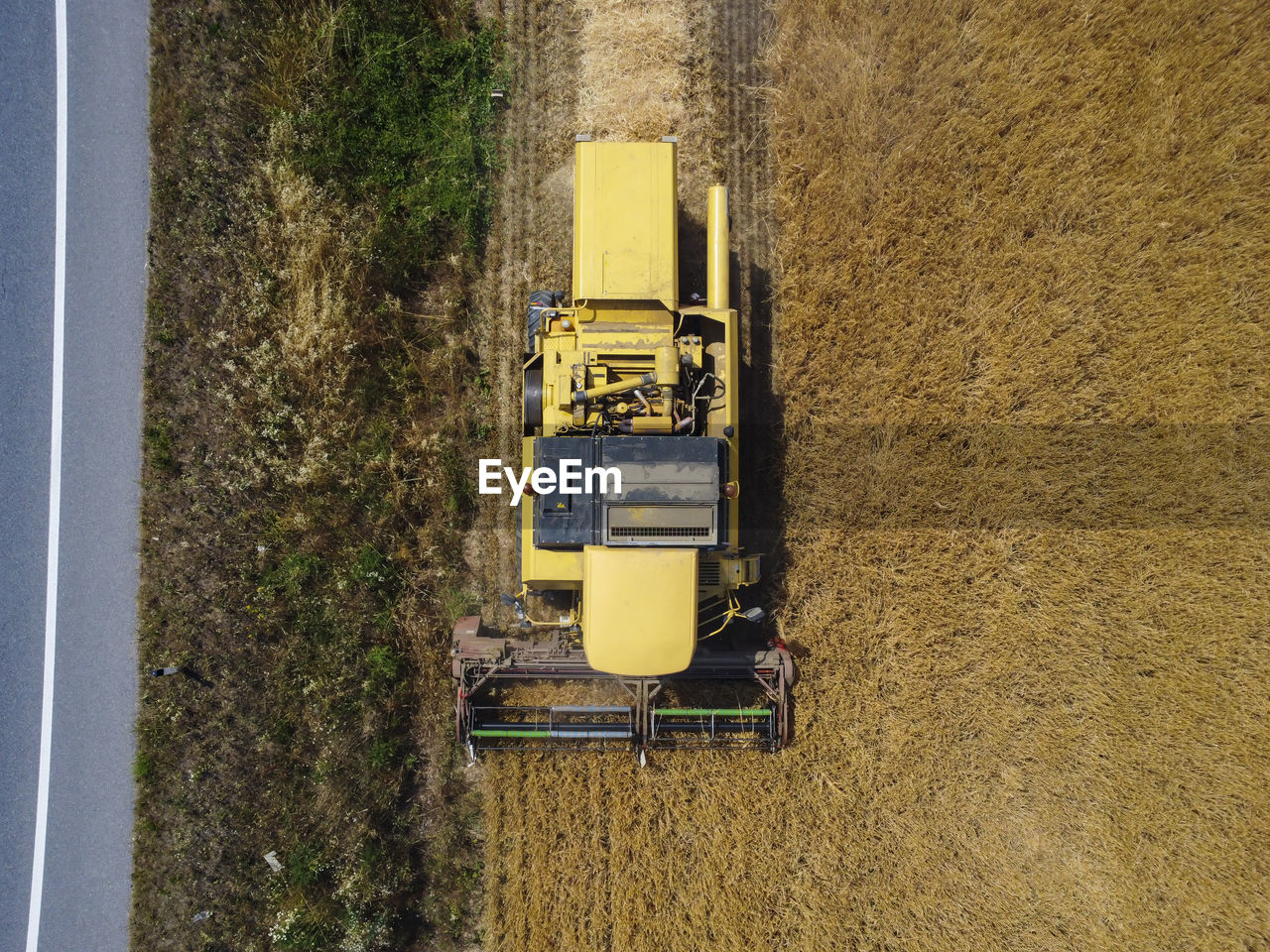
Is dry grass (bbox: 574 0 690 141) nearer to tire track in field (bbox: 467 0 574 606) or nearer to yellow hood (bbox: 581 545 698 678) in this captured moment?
tire track in field (bbox: 467 0 574 606)

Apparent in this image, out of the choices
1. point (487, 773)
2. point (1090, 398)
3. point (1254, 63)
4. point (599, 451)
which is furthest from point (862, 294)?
point (487, 773)

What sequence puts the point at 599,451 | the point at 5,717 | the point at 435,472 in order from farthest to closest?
the point at 435,472 < the point at 5,717 < the point at 599,451

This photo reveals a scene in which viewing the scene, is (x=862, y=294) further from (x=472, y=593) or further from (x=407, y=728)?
(x=407, y=728)

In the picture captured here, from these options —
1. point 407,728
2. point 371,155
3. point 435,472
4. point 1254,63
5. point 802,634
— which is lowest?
point 407,728

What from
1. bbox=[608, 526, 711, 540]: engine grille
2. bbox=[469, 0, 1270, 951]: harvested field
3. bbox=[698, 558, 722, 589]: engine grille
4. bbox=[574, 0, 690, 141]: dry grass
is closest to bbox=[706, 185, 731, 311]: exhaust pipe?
bbox=[469, 0, 1270, 951]: harvested field

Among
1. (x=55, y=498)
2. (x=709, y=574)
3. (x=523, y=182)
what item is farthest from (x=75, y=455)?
(x=709, y=574)

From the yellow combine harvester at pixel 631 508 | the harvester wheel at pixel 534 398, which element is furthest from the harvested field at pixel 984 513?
the harvester wheel at pixel 534 398
